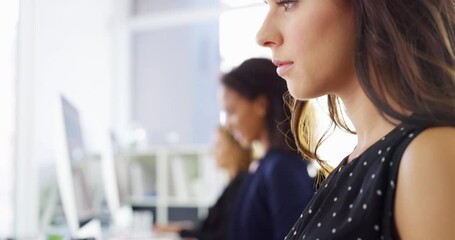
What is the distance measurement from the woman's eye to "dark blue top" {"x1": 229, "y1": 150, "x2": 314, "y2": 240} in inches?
34.4

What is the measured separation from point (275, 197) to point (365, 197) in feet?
3.13

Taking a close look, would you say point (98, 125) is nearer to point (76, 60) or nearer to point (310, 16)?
point (76, 60)

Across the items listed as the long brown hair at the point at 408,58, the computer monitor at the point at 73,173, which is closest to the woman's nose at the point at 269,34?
the long brown hair at the point at 408,58

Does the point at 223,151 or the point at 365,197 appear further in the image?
the point at 223,151

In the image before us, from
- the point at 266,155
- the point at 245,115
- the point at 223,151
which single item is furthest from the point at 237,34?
the point at 266,155

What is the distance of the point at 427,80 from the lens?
2.30 feet

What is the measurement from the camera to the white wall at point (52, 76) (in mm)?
2350

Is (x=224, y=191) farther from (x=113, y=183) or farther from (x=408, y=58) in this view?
(x=408, y=58)

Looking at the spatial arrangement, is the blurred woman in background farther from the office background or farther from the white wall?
the white wall

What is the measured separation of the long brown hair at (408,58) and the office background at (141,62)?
8.78 ft

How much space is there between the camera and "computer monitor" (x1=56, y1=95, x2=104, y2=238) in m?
1.65

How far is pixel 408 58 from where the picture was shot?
2.30 ft

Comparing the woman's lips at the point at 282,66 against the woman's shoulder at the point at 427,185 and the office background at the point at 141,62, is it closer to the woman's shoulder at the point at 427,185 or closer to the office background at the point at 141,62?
the woman's shoulder at the point at 427,185

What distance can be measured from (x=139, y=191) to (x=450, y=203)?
134 inches
